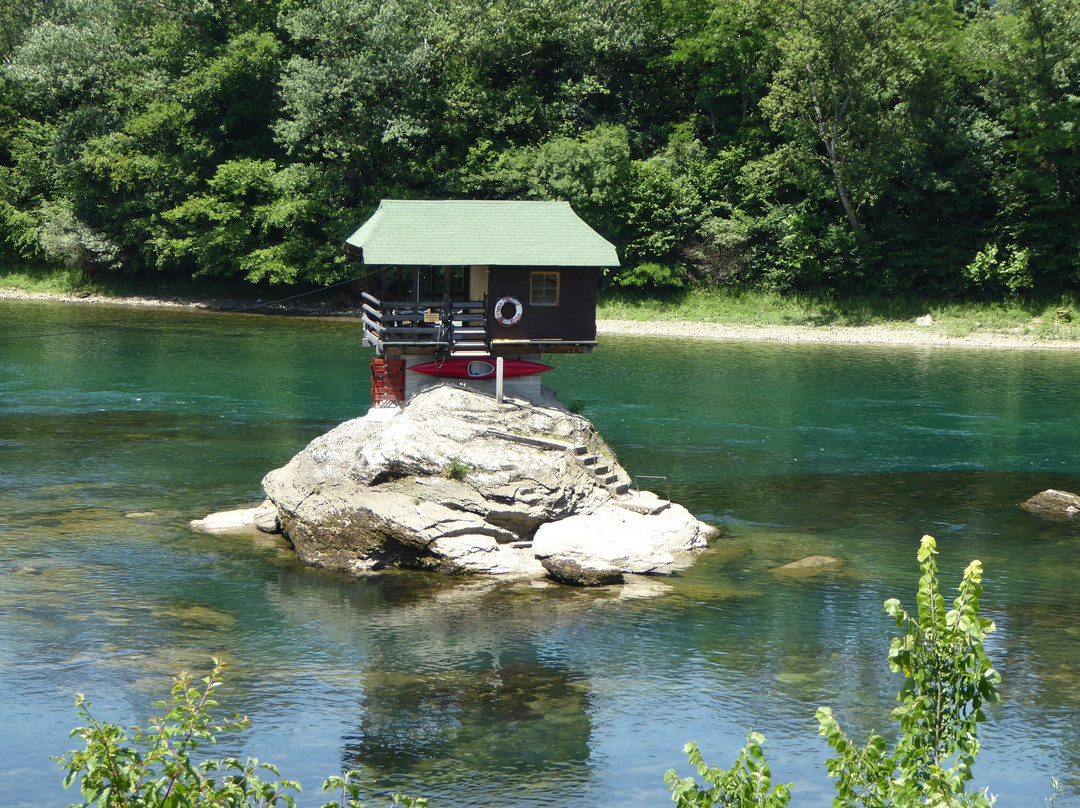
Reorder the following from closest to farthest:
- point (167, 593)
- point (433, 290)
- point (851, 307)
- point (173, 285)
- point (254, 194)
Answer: point (167, 593)
point (433, 290)
point (851, 307)
point (254, 194)
point (173, 285)

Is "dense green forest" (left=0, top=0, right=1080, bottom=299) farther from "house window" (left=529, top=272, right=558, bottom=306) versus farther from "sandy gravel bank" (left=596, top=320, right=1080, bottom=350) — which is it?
"house window" (left=529, top=272, right=558, bottom=306)

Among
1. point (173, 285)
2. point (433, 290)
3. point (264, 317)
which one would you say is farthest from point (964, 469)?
point (173, 285)

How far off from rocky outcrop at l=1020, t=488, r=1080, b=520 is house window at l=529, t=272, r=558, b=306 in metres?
16.1

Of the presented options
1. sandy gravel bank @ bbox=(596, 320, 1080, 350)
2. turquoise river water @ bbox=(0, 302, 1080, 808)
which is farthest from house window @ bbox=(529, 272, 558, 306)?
sandy gravel bank @ bbox=(596, 320, 1080, 350)

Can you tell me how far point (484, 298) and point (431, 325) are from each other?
1.82 m

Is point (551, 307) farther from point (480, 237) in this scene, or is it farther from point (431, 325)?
point (431, 325)

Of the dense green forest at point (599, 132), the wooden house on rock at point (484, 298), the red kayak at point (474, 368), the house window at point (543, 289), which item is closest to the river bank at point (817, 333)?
the dense green forest at point (599, 132)

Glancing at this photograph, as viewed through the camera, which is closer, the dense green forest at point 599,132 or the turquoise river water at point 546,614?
the turquoise river water at point 546,614

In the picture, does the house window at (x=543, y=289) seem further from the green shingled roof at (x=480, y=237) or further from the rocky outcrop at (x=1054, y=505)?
the rocky outcrop at (x=1054, y=505)

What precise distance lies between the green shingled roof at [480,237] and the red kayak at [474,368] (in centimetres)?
299

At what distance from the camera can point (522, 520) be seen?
3017cm

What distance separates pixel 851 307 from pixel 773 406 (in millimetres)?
25847

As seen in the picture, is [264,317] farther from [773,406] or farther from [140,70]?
[773,406]

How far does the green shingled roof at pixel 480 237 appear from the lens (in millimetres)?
33188
